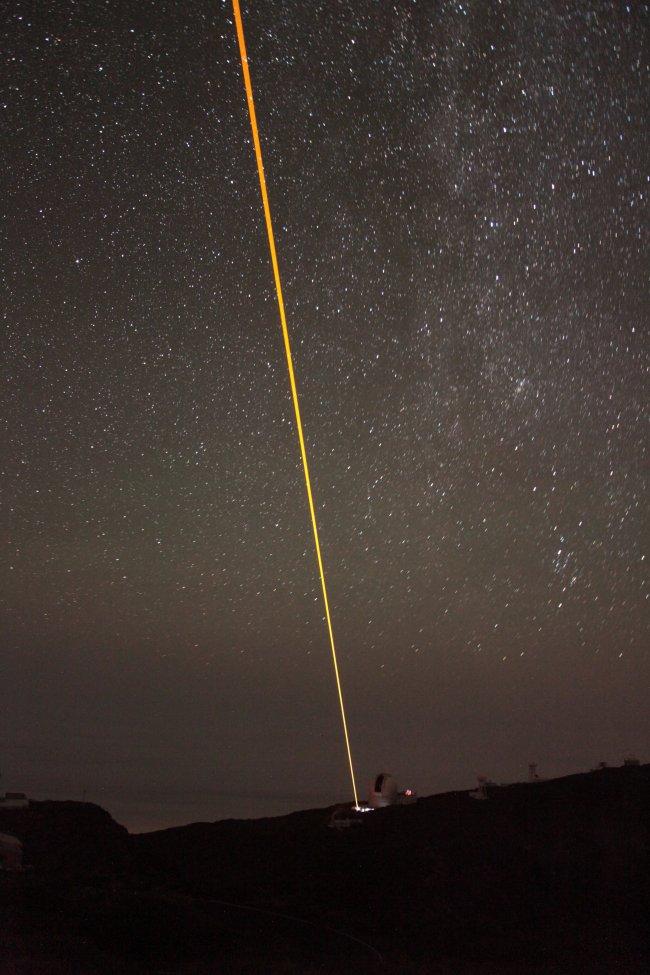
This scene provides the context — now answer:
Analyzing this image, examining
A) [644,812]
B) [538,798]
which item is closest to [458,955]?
[644,812]

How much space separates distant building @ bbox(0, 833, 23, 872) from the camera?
25.3 meters

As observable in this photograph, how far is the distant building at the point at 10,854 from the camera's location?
2531 centimetres

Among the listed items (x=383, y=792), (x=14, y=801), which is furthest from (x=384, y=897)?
(x=14, y=801)

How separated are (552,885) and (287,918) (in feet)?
19.5

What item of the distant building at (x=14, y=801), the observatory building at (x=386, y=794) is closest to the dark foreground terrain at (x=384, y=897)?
the observatory building at (x=386, y=794)

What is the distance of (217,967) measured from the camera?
46.6ft

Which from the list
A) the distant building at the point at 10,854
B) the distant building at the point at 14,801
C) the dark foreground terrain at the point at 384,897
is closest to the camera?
the dark foreground terrain at the point at 384,897

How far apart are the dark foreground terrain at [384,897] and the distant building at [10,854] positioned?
1.92 m

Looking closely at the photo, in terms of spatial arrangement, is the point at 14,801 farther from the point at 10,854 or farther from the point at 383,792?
the point at 383,792

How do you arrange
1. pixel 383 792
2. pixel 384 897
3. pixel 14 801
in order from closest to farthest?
pixel 384 897, pixel 383 792, pixel 14 801

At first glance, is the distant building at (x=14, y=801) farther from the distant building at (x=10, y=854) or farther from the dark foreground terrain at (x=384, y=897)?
the distant building at (x=10, y=854)

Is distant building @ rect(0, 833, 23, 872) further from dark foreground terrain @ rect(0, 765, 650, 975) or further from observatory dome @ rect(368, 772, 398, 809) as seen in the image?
observatory dome @ rect(368, 772, 398, 809)

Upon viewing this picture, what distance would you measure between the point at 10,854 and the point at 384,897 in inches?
445

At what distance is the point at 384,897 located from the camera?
70.7 ft
